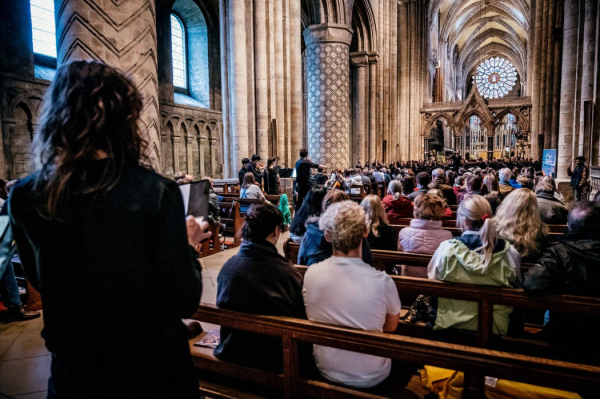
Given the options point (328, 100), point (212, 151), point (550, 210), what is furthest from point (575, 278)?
point (212, 151)

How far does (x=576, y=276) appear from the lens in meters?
2.36

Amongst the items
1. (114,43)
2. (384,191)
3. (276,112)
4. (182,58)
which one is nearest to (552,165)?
(384,191)

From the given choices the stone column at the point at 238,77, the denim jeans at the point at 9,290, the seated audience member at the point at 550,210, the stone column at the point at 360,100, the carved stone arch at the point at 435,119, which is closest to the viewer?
the denim jeans at the point at 9,290

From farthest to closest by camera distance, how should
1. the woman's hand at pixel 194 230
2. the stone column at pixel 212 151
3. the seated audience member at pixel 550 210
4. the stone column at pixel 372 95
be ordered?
the stone column at pixel 372 95 < the stone column at pixel 212 151 < the seated audience member at pixel 550 210 < the woman's hand at pixel 194 230

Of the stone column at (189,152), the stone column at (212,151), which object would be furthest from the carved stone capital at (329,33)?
the stone column at (189,152)

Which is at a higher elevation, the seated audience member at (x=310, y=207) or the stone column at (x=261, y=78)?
the stone column at (x=261, y=78)

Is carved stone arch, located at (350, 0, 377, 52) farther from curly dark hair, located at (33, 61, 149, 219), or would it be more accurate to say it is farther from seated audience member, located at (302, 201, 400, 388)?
curly dark hair, located at (33, 61, 149, 219)

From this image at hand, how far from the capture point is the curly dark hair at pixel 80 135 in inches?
45.0

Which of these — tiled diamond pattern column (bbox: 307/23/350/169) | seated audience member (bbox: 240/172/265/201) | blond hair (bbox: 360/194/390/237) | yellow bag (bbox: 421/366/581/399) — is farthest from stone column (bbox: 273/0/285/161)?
yellow bag (bbox: 421/366/581/399)

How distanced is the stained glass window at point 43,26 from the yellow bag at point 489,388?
1508cm

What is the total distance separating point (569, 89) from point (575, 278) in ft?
42.4

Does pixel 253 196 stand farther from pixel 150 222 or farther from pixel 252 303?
pixel 150 222

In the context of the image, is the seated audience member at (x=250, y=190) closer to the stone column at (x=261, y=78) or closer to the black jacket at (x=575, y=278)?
the stone column at (x=261, y=78)

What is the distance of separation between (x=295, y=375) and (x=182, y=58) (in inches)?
772
